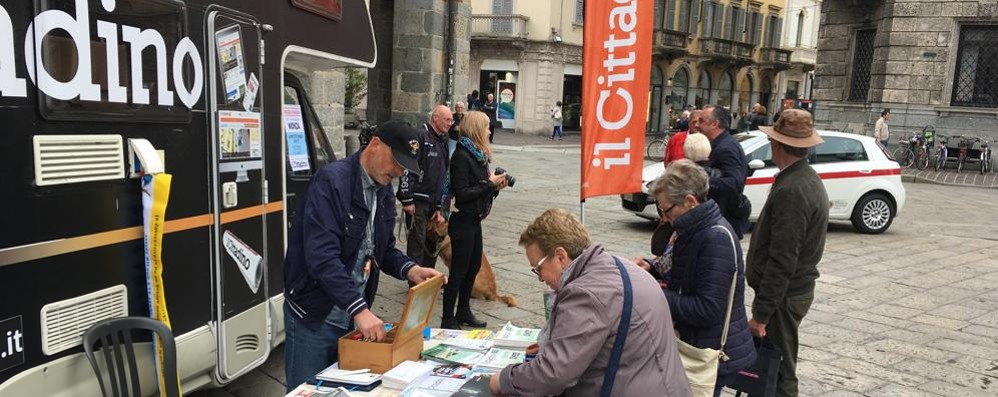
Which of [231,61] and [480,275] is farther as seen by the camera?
[480,275]

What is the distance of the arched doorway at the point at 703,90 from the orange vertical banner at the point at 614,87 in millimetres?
38149

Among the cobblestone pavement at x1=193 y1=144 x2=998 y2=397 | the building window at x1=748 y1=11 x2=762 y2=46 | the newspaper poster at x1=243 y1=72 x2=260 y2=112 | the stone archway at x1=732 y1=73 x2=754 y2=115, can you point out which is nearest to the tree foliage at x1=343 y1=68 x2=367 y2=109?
the cobblestone pavement at x1=193 y1=144 x2=998 y2=397

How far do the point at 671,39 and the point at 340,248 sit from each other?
1464 inches

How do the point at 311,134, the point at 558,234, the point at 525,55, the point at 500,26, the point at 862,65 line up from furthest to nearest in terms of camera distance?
the point at 525,55, the point at 500,26, the point at 862,65, the point at 311,134, the point at 558,234

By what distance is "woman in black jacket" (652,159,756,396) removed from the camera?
2877 millimetres

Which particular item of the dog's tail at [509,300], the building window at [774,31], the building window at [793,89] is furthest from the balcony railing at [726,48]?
the dog's tail at [509,300]

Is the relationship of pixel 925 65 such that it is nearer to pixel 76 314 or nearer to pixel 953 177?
pixel 953 177

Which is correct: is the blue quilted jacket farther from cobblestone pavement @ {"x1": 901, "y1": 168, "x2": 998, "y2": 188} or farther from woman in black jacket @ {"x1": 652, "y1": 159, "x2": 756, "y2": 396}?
cobblestone pavement @ {"x1": 901, "y1": 168, "x2": 998, "y2": 188}

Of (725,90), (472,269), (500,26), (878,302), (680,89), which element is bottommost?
(878,302)

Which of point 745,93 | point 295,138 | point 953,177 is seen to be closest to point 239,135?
point 295,138

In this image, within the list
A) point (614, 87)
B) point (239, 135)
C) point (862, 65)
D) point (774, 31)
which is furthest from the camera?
point (774, 31)

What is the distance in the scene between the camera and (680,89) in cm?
4031

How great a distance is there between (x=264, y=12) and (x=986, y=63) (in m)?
21.1

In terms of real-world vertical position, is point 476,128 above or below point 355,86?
below
